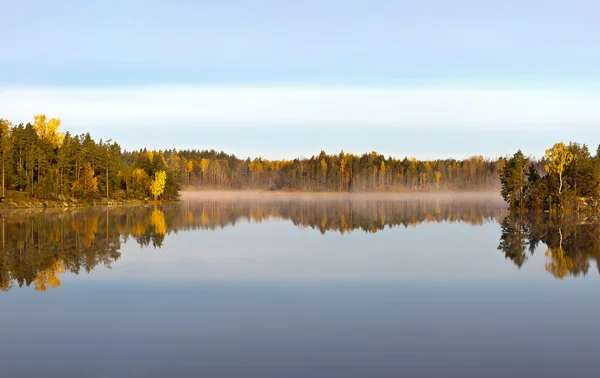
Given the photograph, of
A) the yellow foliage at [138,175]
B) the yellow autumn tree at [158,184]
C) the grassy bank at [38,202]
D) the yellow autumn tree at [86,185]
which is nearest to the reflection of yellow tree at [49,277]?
the grassy bank at [38,202]

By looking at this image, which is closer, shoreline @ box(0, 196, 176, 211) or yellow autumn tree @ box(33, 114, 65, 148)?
shoreline @ box(0, 196, 176, 211)

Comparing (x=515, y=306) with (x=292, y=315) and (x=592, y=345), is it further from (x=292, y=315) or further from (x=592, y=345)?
(x=292, y=315)

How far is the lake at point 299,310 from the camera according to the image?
15.0 meters

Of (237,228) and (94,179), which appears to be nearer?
(237,228)

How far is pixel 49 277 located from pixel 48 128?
408 ft

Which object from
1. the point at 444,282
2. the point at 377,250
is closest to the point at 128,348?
the point at 444,282

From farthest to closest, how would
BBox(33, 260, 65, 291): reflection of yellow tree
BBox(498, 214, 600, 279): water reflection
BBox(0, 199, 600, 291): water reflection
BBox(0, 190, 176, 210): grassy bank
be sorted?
BBox(0, 190, 176, 210): grassy bank
BBox(498, 214, 600, 279): water reflection
BBox(0, 199, 600, 291): water reflection
BBox(33, 260, 65, 291): reflection of yellow tree

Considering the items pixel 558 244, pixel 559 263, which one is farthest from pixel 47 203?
pixel 559 263

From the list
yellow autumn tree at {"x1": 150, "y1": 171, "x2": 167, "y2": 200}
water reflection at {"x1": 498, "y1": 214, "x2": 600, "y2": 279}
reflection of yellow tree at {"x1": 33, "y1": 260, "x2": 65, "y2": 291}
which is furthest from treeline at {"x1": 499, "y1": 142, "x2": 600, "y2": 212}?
yellow autumn tree at {"x1": 150, "y1": 171, "x2": 167, "y2": 200}

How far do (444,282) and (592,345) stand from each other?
10.5 metres

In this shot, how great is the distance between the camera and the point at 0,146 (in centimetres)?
10219

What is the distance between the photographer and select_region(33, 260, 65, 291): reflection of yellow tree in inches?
1032

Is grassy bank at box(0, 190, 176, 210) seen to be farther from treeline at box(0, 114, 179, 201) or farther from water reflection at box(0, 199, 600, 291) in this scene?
water reflection at box(0, 199, 600, 291)

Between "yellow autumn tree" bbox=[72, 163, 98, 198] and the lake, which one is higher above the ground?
"yellow autumn tree" bbox=[72, 163, 98, 198]
